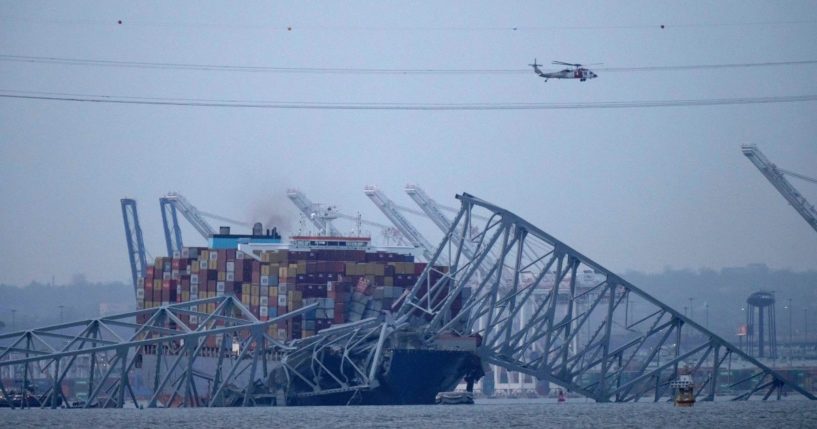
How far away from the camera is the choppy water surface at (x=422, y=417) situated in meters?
64.9

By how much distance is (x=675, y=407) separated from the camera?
84438 millimetres

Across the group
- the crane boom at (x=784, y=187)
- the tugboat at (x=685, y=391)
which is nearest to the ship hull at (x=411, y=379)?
the tugboat at (x=685, y=391)

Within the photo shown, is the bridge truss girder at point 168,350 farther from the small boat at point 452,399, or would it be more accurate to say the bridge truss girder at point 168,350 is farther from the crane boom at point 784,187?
the crane boom at point 784,187

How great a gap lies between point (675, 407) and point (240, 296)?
116 ft

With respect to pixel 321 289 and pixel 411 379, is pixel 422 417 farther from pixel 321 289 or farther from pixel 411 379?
pixel 321 289

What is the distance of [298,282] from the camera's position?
329 ft

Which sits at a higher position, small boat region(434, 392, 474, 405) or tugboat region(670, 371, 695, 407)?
tugboat region(670, 371, 695, 407)

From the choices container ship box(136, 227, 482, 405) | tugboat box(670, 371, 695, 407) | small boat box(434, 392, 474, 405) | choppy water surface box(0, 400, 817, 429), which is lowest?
choppy water surface box(0, 400, 817, 429)

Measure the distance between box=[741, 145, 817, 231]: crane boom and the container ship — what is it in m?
30.2

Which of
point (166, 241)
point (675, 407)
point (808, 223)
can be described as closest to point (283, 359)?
point (675, 407)

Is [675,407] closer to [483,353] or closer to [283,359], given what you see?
[483,353]

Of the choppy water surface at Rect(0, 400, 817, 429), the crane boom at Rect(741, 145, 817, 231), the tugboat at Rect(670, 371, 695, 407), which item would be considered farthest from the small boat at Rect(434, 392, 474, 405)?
the crane boom at Rect(741, 145, 817, 231)

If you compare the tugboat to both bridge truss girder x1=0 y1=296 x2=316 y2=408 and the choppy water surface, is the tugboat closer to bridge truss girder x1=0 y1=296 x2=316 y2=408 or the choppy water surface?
the choppy water surface

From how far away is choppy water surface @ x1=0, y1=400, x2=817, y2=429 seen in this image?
2557 inches
